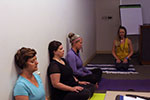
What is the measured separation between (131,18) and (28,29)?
4.55 metres

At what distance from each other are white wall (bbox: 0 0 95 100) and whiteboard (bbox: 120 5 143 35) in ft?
10.2

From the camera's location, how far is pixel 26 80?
1.73 meters

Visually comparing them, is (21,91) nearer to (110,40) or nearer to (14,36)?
(14,36)

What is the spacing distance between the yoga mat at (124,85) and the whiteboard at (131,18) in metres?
2.57

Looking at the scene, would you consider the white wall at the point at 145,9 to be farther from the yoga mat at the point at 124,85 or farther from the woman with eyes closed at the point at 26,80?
the woman with eyes closed at the point at 26,80

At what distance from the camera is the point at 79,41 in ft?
10.1

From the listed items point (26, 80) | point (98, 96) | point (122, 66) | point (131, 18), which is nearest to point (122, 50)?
point (122, 66)

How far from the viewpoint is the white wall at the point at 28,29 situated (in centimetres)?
161

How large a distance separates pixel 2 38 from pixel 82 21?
121 inches

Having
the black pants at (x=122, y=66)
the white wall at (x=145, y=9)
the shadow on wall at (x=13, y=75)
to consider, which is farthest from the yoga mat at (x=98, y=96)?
the white wall at (x=145, y=9)

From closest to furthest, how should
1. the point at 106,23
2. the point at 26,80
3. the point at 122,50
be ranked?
the point at 26,80 → the point at 122,50 → the point at 106,23

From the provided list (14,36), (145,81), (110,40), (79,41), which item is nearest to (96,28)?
(110,40)

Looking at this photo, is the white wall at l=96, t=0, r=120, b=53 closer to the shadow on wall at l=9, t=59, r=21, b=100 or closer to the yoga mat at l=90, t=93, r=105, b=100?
the yoga mat at l=90, t=93, r=105, b=100

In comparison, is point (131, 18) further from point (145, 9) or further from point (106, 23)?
point (106, 23)
